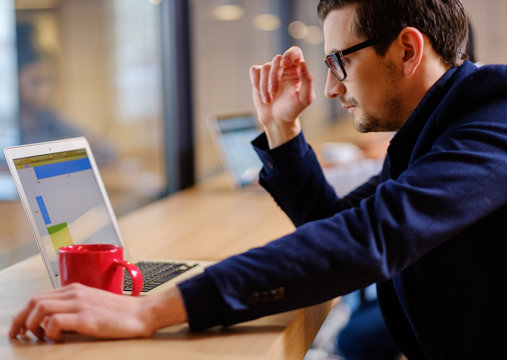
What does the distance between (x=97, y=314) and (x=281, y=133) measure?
0.67 metres

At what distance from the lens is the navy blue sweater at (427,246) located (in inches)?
35.0

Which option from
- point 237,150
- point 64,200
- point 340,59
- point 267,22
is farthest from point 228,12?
point 64,200

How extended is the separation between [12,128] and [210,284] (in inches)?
37.8

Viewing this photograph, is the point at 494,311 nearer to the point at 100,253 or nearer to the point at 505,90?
the point at 505,90

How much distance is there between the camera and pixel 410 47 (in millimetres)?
1203

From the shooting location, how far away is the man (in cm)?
89

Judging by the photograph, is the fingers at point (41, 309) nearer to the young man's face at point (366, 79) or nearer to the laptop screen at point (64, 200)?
the laptop screen at point (64, 200)

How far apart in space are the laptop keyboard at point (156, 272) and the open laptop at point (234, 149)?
1.22 meters

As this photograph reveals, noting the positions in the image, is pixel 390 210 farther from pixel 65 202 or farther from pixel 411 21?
pixel 65 202

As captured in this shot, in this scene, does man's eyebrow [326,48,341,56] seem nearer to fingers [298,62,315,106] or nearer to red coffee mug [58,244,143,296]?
fingers [298,62,315,106]

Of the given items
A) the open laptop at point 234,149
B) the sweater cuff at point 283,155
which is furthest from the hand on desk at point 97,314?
the open laptop at point 234,149

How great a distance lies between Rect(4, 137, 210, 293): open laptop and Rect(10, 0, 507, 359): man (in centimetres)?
27

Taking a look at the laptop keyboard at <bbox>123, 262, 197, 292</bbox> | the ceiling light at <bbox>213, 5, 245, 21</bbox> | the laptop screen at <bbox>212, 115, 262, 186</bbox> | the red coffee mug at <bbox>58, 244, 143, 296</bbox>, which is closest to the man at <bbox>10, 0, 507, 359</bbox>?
the red coffee mug at <bbox>58, 244, 143, 296</bbox>

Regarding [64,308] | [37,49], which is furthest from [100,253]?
[37,49]
